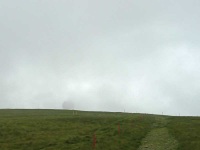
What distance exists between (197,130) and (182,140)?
365 inches

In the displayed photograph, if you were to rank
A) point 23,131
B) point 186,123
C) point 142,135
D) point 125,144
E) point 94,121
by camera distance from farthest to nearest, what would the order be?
point 94,121
point 186,123
point 23,131
point 142,135
point 125,144

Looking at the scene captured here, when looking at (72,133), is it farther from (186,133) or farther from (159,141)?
(186,133)

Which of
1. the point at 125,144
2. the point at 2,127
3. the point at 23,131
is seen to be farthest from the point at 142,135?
the point at 2,127

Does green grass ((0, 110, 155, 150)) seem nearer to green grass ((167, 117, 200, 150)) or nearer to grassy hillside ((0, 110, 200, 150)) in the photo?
grassy hillside ((0, 110, 200, 150))

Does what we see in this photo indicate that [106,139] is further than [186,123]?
No

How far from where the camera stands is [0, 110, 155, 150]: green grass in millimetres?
55219

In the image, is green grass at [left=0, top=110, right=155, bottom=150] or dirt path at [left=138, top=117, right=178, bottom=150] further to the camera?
green grass at [left=0, top=110, right=155, bottom=150]

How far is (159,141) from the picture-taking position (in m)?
57.0

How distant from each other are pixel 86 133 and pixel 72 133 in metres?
2.82

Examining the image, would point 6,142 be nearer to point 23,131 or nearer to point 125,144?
point 23,131

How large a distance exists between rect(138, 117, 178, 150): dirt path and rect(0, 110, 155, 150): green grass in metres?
1.37

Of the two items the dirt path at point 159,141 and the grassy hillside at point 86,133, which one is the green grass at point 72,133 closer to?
the grassy hillside at point 86,133

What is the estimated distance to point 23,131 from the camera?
218 feet

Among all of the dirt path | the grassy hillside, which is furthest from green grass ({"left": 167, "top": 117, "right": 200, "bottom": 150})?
the dirt path
